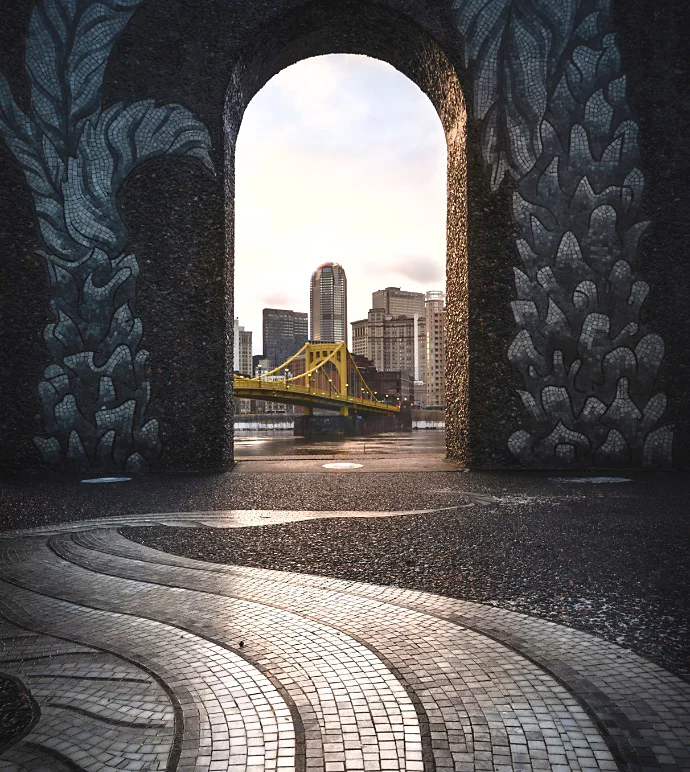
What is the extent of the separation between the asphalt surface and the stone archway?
0.78 meters

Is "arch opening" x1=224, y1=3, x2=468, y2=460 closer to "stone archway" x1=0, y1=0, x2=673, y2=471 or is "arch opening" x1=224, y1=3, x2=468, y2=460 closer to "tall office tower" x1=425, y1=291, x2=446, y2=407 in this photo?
"stone archway" x1=0, y1=0, x2=673, y2=471

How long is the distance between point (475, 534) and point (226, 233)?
5180 millimetres

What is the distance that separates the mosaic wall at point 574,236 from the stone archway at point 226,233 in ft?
0.07

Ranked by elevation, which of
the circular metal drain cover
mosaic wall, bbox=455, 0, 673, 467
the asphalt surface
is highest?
mosaic wall, bbox=455, 0, 673, 467

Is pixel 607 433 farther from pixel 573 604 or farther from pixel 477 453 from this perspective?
pixel 573 604

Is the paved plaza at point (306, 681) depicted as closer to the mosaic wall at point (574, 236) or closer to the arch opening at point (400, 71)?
the mosaic wall at point (574, 236)

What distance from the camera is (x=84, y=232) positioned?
7.06 metres

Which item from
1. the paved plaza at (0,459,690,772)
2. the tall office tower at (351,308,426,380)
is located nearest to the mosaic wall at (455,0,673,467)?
the paved plaza at (0,459,690,772)

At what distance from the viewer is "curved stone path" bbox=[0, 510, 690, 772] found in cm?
138

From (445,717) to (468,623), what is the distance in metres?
0.72

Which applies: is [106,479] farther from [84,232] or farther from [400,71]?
[400,71]

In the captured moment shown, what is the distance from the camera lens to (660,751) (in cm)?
141

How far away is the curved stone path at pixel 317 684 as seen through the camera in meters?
1.38

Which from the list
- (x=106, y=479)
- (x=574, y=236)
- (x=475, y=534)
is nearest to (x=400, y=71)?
(x=574, y=236)
